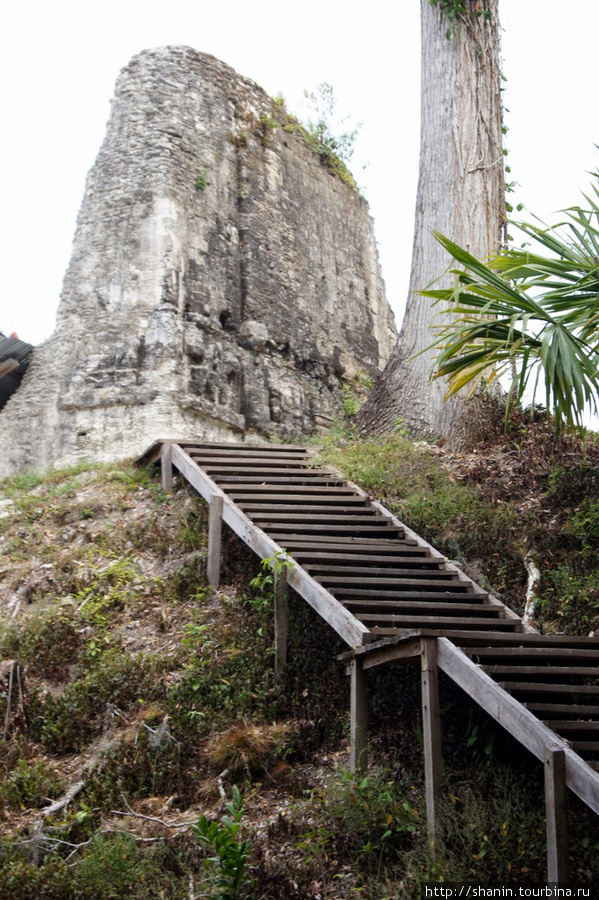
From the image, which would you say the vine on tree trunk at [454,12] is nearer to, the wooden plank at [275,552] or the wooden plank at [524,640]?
the wooden plank at [275,552]

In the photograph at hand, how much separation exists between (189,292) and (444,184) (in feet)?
12.8

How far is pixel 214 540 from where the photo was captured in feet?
32.0

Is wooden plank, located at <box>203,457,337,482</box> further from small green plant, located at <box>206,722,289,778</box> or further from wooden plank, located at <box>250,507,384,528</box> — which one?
small green plant, located at <box>206,722,289,778</box>

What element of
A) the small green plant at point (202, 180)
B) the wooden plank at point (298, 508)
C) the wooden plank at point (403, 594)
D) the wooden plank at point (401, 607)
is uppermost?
the small green plant at point (202, 180)

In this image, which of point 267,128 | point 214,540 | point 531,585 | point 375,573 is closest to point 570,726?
point 375,573

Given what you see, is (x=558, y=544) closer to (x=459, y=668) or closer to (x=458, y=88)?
(x=459, y=668)

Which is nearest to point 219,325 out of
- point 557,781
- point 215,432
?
point 215,432

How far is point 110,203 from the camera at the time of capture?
1473cm

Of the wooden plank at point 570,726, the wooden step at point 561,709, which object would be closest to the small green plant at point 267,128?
the wooden step at point 561,709

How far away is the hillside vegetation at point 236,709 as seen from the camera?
6402mm

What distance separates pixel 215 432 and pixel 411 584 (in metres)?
6.34

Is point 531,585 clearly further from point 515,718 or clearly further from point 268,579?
point 515,718

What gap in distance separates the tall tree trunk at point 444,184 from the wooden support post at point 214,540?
11.3 ft

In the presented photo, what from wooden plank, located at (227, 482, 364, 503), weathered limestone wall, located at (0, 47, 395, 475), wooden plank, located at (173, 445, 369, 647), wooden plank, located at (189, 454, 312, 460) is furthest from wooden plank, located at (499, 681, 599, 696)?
weathered limestone wall, located at (0, 47, 395, 475)
